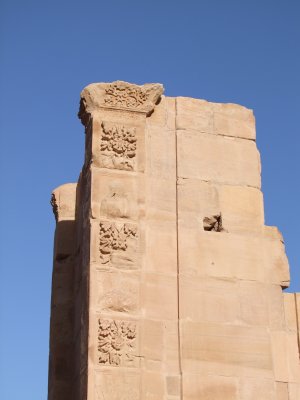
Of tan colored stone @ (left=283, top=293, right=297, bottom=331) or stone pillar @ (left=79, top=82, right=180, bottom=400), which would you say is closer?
stone pillar @ (left=79, top=82, right=180, bottom=400)

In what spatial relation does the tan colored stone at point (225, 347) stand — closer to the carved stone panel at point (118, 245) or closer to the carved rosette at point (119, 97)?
the carved stone panel at point (118, 245)

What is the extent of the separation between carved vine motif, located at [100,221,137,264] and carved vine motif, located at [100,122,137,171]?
0.84 meters

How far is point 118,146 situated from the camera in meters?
12.0

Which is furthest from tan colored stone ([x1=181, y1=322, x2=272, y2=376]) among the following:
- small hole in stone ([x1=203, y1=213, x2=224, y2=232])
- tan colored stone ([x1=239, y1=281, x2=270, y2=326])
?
small hole in stone ([x1=203, y1=213, x2=224, y2=232])

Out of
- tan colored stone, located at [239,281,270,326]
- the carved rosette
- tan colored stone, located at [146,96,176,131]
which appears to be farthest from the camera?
tan colored stone, located at [146,96,176,131]

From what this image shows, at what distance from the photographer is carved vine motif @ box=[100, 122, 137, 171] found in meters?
11.9

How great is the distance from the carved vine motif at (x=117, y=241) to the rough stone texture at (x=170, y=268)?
13 millimetres

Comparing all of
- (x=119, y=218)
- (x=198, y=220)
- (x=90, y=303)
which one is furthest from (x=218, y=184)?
(x=90, y=303)

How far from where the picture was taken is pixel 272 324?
1174 cm

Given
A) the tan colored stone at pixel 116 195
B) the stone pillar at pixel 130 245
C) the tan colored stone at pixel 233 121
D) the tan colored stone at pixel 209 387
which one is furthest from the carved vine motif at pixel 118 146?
the tan colored stone at pixel 209 387

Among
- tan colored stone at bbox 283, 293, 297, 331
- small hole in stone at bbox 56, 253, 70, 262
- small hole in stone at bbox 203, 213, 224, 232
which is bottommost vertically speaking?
tan colored stone at bbox 283, 293, 297, 331

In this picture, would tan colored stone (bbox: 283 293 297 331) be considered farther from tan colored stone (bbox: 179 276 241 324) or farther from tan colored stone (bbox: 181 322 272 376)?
tan colored stone (bbox: 179 276 241 324)

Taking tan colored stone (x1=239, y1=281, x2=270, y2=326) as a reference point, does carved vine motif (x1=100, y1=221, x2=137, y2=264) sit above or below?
above

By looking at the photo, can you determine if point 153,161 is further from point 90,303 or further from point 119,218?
point 90,303
